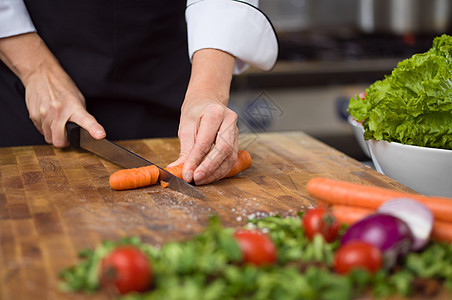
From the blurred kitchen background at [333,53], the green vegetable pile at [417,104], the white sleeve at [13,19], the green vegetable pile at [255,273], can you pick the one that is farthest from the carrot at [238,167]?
the blurred kitchen background at [333,53]

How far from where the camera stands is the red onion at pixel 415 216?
105cm

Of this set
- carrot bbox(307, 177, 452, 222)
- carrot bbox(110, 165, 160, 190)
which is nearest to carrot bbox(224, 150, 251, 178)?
carrot bbox(110, 165, 160, 190)

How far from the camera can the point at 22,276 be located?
986 millimetres

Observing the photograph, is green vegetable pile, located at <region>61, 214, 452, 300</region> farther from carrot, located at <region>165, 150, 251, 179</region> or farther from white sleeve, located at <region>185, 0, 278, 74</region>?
white sleeve, located at <region>185, 0, 278, 74</region>

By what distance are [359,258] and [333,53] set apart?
11.2 ft

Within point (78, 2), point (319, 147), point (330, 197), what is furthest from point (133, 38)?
point (330, 197)

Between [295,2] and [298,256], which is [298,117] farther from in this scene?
[298,256]

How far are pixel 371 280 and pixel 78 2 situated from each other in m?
1.62

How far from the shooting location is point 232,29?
1.88 metres

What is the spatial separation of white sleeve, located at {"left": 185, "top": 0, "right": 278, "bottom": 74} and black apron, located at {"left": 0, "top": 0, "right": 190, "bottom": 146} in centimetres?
22

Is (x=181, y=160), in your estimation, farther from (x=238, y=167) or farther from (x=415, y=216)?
(x=415, y=216)

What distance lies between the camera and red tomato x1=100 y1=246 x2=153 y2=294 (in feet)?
2.94

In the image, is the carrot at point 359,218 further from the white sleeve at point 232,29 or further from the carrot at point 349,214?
the white sleeve at point 232,29

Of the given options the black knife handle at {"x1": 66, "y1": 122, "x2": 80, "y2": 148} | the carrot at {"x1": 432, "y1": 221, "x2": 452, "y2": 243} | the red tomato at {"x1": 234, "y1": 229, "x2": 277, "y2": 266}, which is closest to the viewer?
the red tomato at {"x1": 234, "y1": 229, "x2": 277, "y2": 266}
